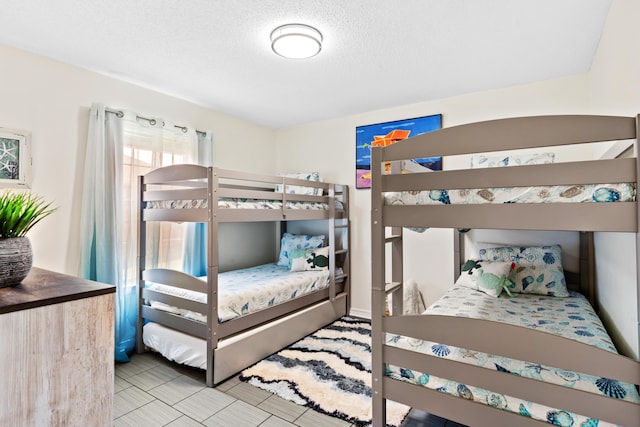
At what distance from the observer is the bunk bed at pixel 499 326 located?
113 cm

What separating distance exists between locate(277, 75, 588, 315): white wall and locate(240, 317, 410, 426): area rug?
839 millimetres

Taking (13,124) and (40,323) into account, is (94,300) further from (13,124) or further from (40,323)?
(13,124)

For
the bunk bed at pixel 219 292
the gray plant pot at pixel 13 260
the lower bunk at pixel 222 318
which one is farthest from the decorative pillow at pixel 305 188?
the gray plant pot at pixel 13 260

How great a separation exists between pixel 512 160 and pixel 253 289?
2555mm

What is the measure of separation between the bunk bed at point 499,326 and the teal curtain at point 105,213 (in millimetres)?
2219

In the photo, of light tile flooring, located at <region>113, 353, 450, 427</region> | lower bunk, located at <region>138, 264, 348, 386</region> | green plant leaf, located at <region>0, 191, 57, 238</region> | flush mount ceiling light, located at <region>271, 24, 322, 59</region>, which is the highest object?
flush mount ceiling light, located at <region>271, 24, 322, 59</region>

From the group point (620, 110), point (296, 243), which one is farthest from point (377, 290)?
point (296, 243)

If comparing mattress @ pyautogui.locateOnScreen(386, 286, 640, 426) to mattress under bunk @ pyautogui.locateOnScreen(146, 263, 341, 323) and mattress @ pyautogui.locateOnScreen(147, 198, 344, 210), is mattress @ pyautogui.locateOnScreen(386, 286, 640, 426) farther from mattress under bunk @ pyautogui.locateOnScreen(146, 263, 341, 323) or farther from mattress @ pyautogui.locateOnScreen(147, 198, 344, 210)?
mattress @ pyautogui.locateOnScreen(147, 198, 344, 210)

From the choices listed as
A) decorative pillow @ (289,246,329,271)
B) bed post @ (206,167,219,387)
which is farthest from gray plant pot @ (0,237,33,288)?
decorative pillow @ (289,246,329,271)

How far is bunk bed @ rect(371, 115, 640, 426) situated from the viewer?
113cm

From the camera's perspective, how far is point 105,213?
8.55 feet

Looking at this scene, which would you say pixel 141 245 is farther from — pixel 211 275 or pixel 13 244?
pixel 13 244

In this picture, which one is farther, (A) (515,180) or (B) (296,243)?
(B) (296,243)

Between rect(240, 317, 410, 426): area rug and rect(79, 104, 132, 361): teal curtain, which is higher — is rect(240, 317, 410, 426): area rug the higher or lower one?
the lower one
